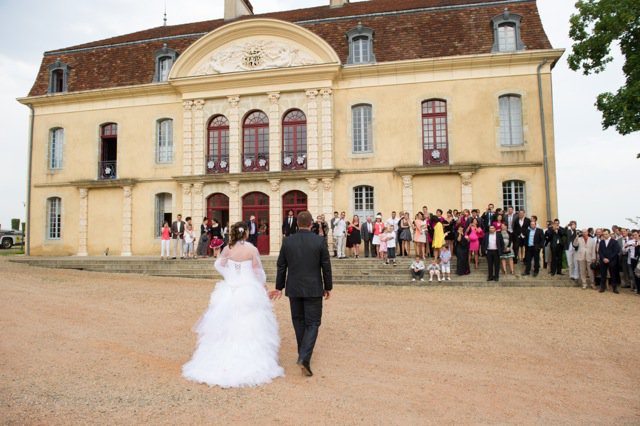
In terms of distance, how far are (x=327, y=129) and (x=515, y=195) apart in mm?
7114

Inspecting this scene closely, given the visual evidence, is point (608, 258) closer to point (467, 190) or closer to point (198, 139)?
point (467, 190)

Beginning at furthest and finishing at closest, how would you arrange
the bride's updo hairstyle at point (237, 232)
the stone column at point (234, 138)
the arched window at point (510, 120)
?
1. the stone column at point (234, 138)
2. the arched window at point (510, 120)
3. the bride's updo hairstyle at point (237, 232)

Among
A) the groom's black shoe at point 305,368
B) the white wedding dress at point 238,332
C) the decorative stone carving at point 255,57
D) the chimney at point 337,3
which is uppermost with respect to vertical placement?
the chimney at point 337,3

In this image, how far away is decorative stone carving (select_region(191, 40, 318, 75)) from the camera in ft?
60.3

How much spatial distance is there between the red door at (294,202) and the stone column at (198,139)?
358cm

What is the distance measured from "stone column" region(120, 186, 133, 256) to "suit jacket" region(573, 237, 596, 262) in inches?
634

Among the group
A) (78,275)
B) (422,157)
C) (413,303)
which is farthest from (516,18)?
(78,275)

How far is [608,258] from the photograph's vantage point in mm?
10906

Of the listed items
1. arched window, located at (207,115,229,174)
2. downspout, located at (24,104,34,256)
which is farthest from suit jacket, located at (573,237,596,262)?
downspout, located at (24,104,34,256)

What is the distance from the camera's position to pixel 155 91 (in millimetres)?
19875

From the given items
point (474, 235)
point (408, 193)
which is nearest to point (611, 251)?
point (474, 235)

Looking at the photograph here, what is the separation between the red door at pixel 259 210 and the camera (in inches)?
734

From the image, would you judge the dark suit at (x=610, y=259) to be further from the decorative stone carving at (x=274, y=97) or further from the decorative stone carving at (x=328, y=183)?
the decorative stone carving at (x=274, y=97)

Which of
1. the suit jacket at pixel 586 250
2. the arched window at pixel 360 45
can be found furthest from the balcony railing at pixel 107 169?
the suit jacket at pixel 586 250
